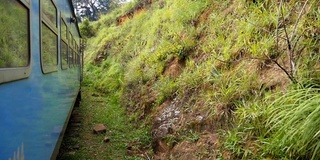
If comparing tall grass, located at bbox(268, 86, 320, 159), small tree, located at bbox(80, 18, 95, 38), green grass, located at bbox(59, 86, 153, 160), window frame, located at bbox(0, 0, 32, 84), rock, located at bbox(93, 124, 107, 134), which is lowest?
green grass, located at bbox(59, 86, 153, 160)

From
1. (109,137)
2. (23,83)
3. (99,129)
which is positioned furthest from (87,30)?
(23,83)

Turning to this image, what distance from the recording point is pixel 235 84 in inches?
134

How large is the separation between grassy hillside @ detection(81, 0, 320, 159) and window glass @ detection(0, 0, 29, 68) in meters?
2.08

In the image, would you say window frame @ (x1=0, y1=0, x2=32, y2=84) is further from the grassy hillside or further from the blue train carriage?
the grassy hillside

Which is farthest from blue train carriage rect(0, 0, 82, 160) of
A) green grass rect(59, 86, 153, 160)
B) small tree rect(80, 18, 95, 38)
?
small tree rect(80, 18, 95, 38)

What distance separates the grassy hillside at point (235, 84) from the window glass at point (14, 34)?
6.82 feet

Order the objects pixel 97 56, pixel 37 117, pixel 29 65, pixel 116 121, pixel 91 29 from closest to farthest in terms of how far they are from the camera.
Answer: pixel 29 65 < pixel 37 117 < pixel 116 121 < pixel 97 56 < pixel 91 29

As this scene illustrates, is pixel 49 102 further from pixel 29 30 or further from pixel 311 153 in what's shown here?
pixel 311 153

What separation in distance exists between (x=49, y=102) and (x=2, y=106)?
49.1 inches

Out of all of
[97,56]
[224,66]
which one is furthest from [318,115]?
[97,56]

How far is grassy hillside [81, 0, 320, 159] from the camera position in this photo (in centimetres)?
236

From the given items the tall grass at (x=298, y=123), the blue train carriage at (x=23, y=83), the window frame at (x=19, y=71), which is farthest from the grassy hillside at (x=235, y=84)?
the window frame at (x=19, y=71)

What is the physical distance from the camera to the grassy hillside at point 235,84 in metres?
2.36

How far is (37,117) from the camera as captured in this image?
184 centimetres
